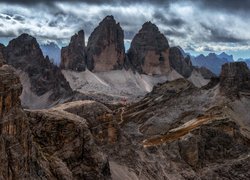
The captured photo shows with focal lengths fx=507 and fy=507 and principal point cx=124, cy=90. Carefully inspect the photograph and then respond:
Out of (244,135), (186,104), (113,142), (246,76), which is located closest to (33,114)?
(113,142)

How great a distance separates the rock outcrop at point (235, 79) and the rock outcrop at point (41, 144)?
3112 inches

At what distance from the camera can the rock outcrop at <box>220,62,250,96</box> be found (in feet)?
406

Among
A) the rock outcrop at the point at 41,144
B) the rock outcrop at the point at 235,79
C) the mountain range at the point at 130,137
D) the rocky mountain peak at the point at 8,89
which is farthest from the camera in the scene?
the rock outcrop at the point at 235,79

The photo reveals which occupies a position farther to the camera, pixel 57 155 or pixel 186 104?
pixel 186 104

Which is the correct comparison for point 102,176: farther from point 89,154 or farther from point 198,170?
point 198,170

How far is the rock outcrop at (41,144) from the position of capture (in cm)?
3675

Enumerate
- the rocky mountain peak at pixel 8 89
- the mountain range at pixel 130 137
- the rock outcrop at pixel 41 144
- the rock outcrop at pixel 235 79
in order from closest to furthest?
the rock outcrop at pixel 41 144
the rocky mountain peak at pixel 8 89
the mountain range at pixel 130 137
the rock outcrop at pixel 235 79

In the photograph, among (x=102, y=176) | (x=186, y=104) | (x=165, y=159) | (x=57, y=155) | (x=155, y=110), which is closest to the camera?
(x=57, y=155)

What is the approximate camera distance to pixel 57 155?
45.2 metres

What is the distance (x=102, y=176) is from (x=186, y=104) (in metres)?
78.4

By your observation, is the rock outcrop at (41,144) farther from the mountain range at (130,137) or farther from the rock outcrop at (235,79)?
the rock outcrop at (235,79)

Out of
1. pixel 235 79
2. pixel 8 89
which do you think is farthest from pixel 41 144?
pixel 235 79

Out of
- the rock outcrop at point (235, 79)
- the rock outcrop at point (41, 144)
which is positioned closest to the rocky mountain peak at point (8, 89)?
the rock outcrop at point (41, 144)

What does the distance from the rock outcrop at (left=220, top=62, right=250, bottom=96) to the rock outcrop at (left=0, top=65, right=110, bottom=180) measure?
79.0 metres
